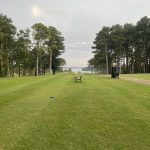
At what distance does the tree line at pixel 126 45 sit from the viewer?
7313cm

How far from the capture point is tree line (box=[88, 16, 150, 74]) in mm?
73131

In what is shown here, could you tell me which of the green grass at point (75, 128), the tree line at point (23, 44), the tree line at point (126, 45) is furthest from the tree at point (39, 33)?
the green grass at point (75, 128)

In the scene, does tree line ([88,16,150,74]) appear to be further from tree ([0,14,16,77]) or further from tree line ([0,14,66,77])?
tree ([0,14,16,77])

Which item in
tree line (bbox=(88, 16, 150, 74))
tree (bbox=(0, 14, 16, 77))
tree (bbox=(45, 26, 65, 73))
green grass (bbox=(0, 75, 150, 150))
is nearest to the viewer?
green grass (bbox=(0, 75, 150, 150))

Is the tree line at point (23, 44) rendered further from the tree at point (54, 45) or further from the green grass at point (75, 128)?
the green grass at point (75, 128)

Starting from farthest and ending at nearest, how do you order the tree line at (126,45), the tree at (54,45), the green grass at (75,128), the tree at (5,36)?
1. the tree line at (126,45)
2. the tree at (54,45)
3. the tree at (5,36)
4. the green grass at (75,128)

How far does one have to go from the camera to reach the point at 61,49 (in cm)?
7288

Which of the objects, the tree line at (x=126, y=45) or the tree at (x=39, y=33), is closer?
the tree at (x=39, y=33)

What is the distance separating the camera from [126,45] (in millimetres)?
78375

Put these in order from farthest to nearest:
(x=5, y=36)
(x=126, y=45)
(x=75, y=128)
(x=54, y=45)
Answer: (x=126, y=45)
(x=54, y=45)
(x=5, y=36)
(x=75, y=128)

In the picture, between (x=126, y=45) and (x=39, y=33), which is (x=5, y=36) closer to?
(x=39, y=33)

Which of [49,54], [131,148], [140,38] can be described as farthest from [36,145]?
[140,38]

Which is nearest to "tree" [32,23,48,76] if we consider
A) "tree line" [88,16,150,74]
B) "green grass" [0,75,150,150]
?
"tree line" [88,16,150,74]

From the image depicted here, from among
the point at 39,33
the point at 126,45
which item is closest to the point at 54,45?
the point at 39,33
